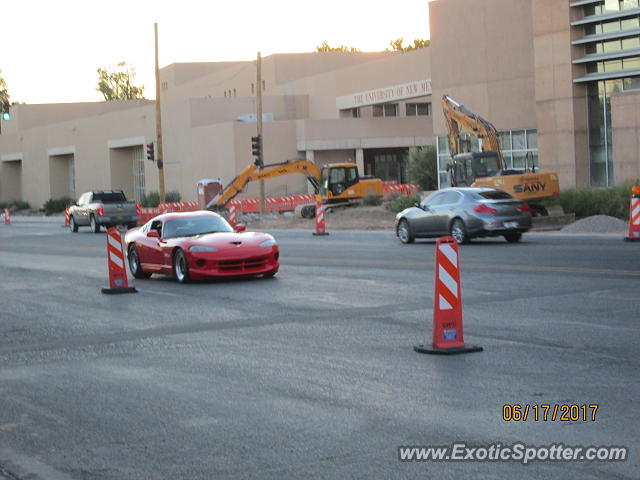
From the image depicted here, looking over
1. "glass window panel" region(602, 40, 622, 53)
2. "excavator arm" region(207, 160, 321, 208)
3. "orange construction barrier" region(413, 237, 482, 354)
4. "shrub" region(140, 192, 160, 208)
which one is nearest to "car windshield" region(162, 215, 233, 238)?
"orange construction barrier" region(413, 237, 482, 354)

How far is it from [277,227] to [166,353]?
35.6 metres

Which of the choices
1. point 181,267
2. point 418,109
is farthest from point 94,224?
point 418,109

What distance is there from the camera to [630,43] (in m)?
44.5

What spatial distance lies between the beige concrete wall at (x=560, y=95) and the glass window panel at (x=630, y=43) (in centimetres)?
200

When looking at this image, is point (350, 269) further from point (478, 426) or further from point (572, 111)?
point (572, 111)

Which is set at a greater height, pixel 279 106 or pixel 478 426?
pixel 279 106

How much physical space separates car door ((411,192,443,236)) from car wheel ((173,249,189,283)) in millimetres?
10195

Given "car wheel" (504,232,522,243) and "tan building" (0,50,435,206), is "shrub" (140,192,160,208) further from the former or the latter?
"car wheel" (504,232,522,243)

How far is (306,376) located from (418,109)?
Result: 70.9m

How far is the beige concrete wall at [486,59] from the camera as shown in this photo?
53.1 m

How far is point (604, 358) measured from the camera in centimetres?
1006

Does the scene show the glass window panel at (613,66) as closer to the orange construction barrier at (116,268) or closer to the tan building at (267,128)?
the tan building at (267,128)

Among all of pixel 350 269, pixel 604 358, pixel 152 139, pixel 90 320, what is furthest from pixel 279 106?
pixel 604 358
